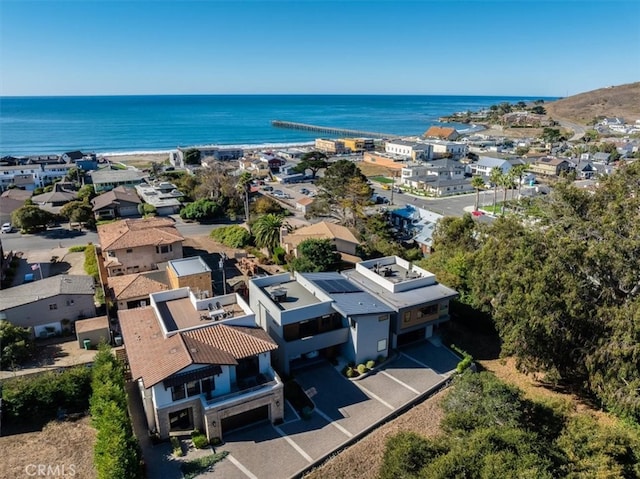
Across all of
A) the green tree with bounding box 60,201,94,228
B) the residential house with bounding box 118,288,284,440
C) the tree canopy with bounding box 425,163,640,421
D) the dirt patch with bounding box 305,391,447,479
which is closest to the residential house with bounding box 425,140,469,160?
the green tree with bounding box 60,201,94,228

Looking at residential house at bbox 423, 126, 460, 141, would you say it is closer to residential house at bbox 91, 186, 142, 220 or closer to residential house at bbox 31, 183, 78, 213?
residential house at bbox 91, 186, 142, 220

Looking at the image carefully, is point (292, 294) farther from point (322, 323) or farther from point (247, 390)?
point (247, 390)

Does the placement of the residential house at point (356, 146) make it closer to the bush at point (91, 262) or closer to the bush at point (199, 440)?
the bush at point (91, 262)

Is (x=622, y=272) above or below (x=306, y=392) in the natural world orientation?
above

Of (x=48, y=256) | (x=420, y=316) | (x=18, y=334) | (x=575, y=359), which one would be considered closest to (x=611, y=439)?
(x=575, y=359)

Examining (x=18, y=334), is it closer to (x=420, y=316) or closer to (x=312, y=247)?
(x=312, y=247)

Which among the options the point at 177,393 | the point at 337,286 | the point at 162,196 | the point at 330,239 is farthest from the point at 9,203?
the point at 177,393
